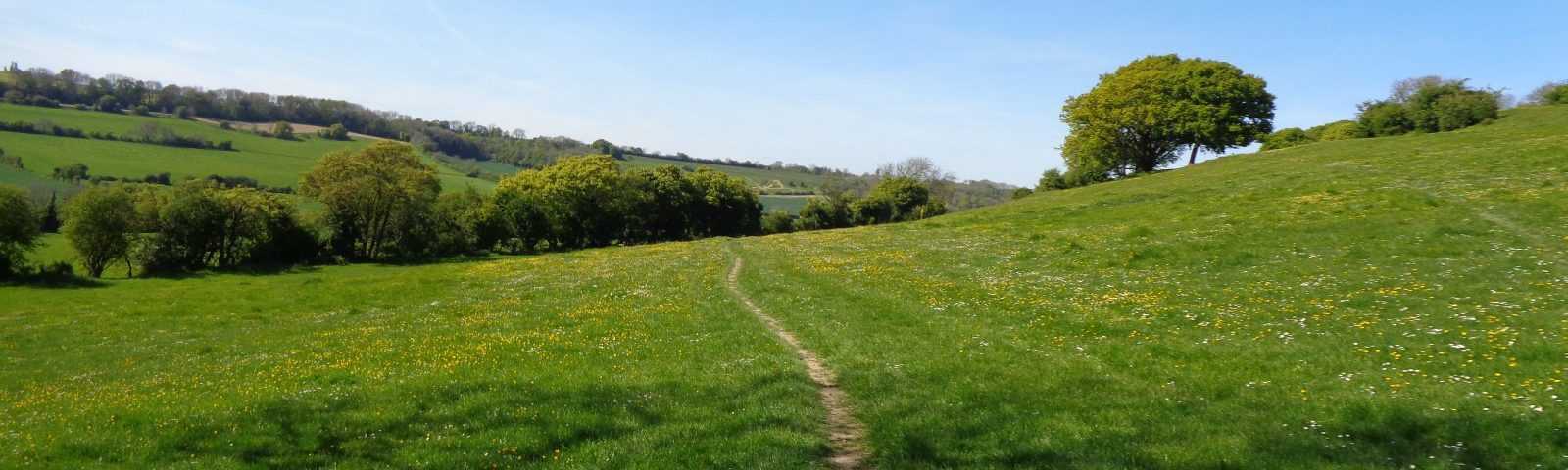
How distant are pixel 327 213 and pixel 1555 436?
81.4 m

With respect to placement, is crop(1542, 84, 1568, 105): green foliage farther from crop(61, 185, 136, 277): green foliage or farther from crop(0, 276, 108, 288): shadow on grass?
crop(61, 185, 136, 277): green foliage

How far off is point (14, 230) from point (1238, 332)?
75500 millimetres

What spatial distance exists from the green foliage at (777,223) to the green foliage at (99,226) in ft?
224

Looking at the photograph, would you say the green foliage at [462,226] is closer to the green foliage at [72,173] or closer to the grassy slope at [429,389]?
the grassy slope at [429,389]

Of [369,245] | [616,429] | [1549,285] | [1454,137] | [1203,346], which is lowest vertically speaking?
[369,245]

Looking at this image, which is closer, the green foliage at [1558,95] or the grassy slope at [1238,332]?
the grassy slope at [1238,332]

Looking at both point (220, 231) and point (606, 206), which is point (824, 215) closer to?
point (606, 206)

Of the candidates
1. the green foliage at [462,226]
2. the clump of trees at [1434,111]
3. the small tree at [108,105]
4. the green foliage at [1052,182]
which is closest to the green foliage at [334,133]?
the small tree at [108,105]

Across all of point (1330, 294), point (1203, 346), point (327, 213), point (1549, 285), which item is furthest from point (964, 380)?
point (327, 213)

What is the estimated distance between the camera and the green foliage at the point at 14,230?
174ft

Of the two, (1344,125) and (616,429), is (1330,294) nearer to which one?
(616,429)

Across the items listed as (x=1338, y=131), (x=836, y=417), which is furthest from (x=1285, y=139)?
(x=836, y=417)

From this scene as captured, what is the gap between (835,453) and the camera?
31.0ft

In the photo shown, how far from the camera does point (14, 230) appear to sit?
53.8 m
